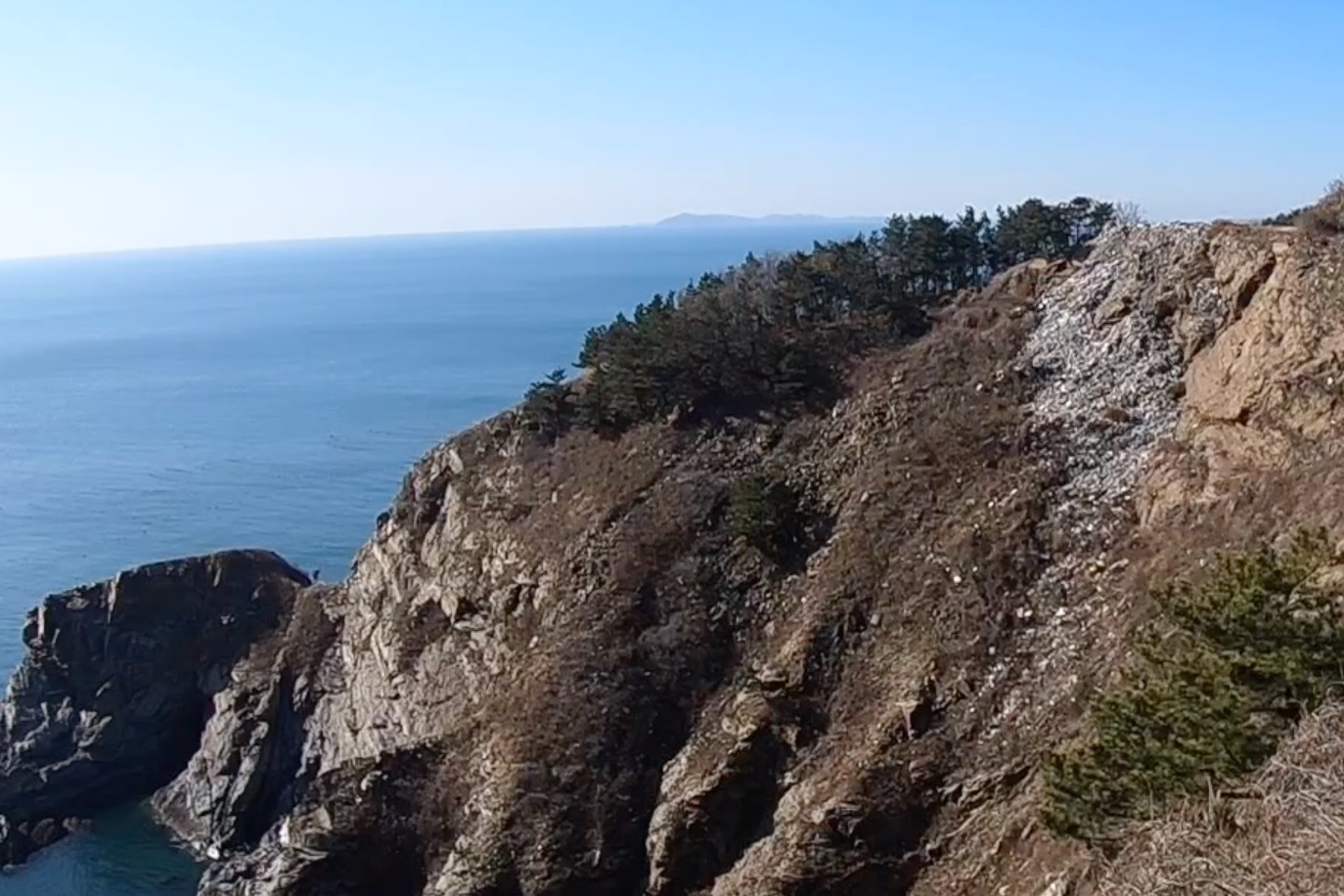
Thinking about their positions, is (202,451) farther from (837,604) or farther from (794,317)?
(837,604)

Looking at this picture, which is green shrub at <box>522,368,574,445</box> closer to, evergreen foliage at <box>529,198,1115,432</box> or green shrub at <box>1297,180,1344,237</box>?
evergreen foliage at <box>529,198,1115,432</box>

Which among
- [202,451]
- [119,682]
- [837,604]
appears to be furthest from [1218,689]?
[202,451]

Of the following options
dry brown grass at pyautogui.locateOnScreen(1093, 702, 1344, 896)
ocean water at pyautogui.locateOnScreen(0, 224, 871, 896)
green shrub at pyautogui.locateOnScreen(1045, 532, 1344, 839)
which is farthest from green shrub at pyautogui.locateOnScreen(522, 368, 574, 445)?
dry brown grass at pyautogui.locateOnScreen(1093, 702, 1344, 896)

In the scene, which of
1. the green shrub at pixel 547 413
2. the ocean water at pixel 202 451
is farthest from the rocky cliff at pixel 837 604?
the ocean water at pixel 202 451

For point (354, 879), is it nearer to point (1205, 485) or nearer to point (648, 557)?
point (648, 557)

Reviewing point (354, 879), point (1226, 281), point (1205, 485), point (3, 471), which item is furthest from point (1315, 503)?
point (3, 471)

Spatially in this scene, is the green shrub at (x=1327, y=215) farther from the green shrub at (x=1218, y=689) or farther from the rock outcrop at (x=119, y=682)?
the rock outcrop at (x=119, y=682)
